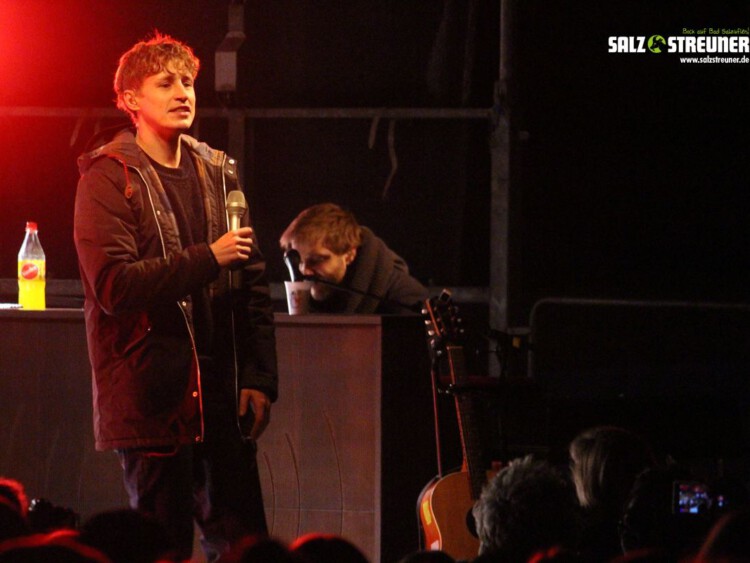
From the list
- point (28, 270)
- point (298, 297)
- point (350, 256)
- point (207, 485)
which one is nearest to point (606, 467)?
point (207, 485)

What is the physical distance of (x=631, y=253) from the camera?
40.1ft

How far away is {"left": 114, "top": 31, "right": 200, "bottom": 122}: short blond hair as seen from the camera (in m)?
3.75

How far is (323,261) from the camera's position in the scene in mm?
6281

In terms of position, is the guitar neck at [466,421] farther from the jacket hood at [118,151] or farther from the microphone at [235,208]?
the jacket hood at [118,151]

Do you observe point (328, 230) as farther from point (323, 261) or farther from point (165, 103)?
point (165, 103)

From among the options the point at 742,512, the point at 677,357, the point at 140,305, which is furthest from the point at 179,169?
the point at 677,357

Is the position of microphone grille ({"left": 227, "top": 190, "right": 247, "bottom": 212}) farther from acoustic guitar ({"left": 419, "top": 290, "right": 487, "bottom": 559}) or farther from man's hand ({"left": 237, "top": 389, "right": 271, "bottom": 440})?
acoustic guitar ({"left": 419, "top": 290, "right": 487, "bottom": 559})

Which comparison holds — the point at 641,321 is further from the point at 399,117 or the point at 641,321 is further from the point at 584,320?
the point at 399,117

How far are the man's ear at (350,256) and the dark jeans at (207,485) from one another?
2.61 metres

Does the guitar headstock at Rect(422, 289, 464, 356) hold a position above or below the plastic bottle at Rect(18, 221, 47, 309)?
below

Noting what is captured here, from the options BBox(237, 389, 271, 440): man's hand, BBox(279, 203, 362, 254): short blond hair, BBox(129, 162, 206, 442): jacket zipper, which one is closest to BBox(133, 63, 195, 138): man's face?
BBox(129, 162, 206, 442): jacket zipper

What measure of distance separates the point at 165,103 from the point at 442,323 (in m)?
1.49

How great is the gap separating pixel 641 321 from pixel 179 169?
9966mm

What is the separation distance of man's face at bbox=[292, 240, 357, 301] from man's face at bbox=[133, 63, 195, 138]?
2540 mm
